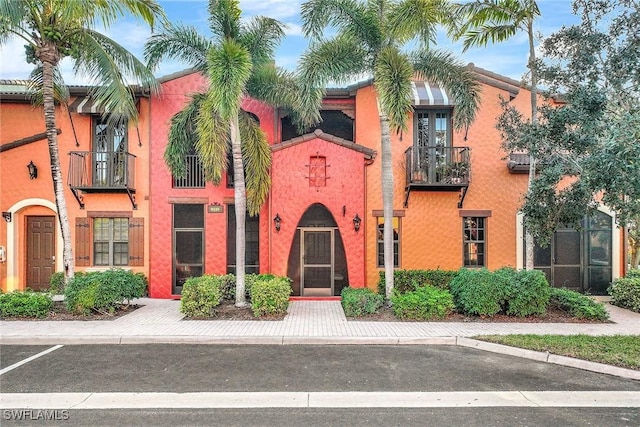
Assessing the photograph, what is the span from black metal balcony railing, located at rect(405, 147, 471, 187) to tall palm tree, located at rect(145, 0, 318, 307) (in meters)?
4.01

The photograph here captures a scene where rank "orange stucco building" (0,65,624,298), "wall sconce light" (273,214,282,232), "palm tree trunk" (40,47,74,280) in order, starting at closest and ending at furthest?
"palm tree trunk" (40,47,74,280), "wall sconce light" (273,214,282,232), "orange stucco building" (0,65,624,298)

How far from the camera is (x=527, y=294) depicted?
9602mm

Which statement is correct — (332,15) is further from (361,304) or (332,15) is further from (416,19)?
(361,304)

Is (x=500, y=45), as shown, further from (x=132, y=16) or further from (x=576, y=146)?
(x=132, y=16)

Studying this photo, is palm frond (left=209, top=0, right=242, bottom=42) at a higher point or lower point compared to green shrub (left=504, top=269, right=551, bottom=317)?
higher

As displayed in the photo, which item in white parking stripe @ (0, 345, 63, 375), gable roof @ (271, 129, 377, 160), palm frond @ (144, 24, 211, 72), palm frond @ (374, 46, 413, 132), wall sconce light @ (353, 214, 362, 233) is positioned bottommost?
white parking stripe @ (0, 345, 63, 375)

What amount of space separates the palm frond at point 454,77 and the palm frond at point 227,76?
4.96 metres

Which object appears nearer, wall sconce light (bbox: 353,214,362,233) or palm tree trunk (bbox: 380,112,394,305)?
palm tree trunk (bbox: 380,112,394,305)

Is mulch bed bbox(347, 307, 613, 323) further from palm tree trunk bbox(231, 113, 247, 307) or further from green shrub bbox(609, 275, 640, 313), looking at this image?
palm tree trunk bbox(231, 113, 247, 307)

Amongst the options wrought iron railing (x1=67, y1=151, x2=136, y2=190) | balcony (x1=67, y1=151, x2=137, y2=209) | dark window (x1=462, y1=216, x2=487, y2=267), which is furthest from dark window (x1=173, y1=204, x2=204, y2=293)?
dark window (x1=462, y1=216, x2=487, y2=267)

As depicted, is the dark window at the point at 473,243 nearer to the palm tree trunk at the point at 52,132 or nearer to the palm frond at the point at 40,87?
the palm tree trunk at the point at 52,132

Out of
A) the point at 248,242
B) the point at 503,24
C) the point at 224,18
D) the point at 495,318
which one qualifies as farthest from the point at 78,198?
the point at 503,24

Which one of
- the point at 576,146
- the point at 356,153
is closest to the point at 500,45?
the point at 576,146

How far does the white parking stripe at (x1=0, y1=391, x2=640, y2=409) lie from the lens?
5223mm
